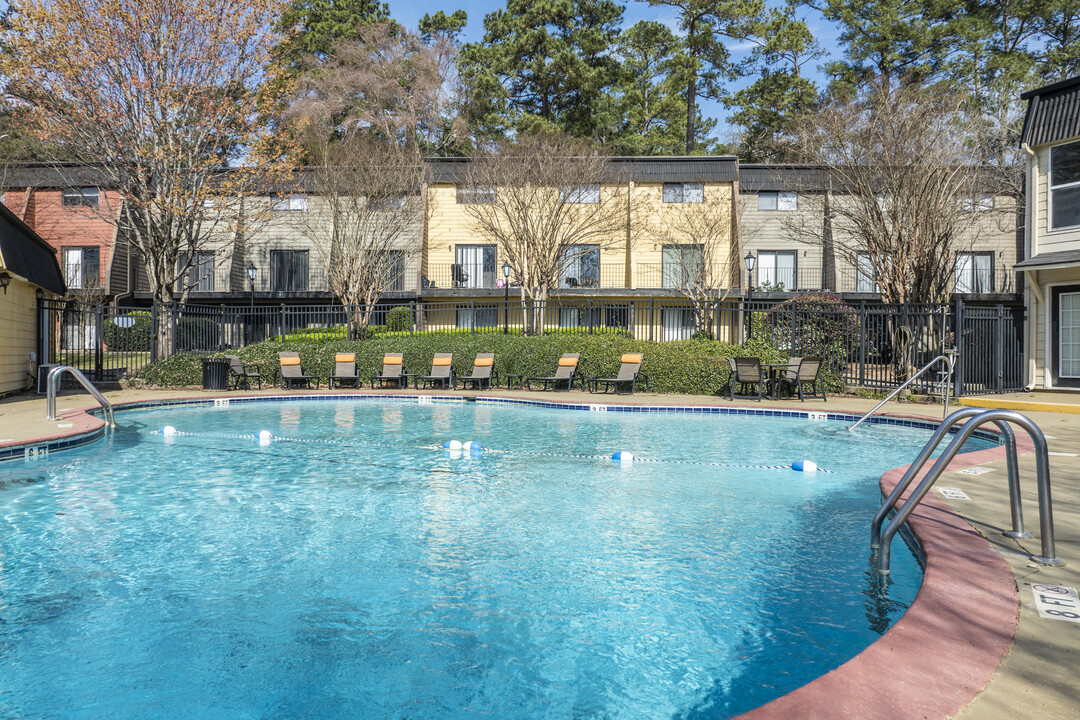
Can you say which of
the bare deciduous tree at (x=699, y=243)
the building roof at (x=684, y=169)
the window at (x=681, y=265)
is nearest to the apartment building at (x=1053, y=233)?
the bare deciduous tree at (x=699, y=243)

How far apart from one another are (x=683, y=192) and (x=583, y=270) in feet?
17.4

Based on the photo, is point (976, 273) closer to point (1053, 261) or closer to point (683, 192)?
point (683, 192)

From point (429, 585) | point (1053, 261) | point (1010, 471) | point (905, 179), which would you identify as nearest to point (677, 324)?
point (905, 179)

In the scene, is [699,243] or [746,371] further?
[699,243]

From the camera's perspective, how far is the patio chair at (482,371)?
1658cm

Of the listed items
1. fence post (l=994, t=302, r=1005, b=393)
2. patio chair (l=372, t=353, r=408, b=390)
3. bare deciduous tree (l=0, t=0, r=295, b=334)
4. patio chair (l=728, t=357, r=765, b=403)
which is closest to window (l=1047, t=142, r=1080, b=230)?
fence post (l=994, t=302, r=1005, b=393)

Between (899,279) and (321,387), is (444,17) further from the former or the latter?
(899,279)

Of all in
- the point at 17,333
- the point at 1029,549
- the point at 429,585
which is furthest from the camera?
the point at 17,333

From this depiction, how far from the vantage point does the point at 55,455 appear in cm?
820

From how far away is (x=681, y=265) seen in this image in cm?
2617

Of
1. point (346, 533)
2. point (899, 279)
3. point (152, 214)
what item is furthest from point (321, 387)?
point (899, 279)

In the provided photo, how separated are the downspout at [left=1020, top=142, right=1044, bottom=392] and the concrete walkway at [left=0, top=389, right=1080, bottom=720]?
3.98m

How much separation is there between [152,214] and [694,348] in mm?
14162

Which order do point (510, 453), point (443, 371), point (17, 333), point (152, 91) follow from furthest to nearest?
point (443, 371) → point (152, 91) → point (17, 333) → point (510, 453)
